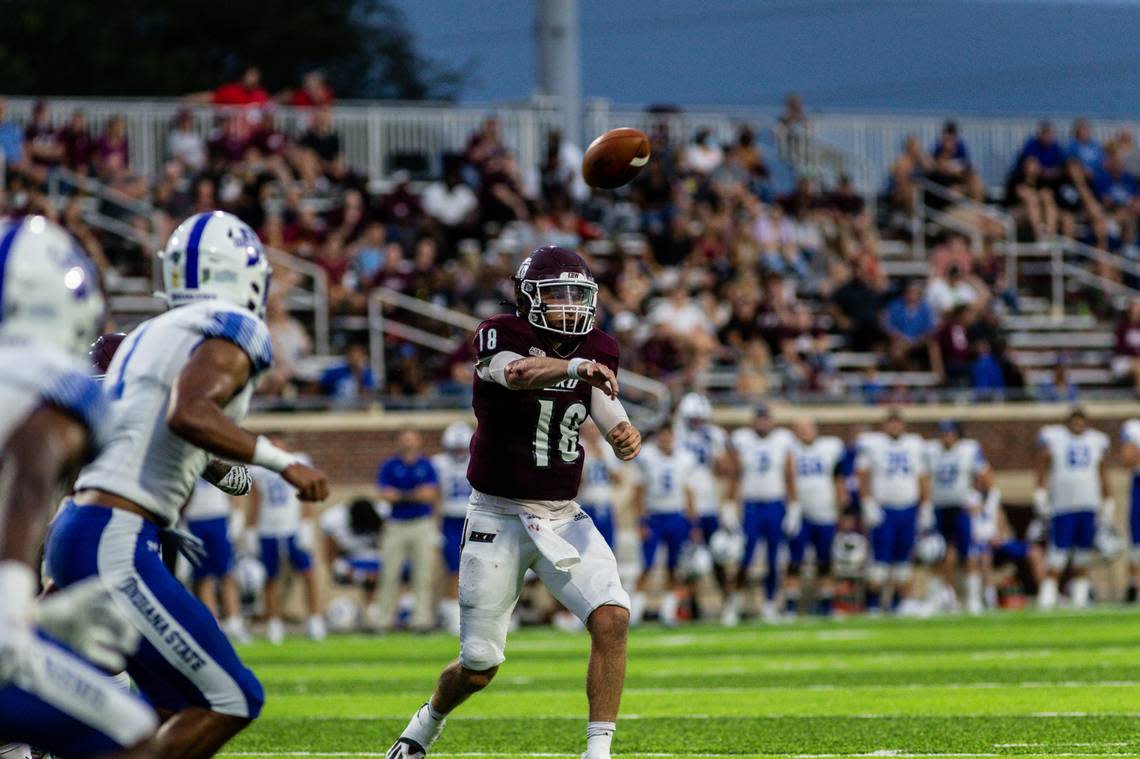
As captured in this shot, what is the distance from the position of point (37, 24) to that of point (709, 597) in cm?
1743

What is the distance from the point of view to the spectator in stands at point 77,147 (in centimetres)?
1928

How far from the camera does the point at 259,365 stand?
476cm

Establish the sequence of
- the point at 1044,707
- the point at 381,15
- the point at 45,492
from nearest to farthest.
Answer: the point at 45,492
the point at 1044,707
the point at 381,15

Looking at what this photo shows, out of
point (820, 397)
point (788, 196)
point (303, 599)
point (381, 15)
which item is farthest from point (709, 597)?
point (381, 15)

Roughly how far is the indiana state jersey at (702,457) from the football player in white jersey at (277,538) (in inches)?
143

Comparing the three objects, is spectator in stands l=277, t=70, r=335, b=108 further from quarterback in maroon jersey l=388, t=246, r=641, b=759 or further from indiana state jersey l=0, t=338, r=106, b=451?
indiana state jersey l=0, t=338, r=106, b=451

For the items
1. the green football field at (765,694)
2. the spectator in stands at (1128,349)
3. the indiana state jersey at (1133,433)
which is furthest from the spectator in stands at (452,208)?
the spectator in stands at (1128,349)

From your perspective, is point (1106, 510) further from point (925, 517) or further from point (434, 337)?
point (434, 337)

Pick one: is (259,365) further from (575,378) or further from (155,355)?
(575,378)

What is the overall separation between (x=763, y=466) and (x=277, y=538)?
4552 mm

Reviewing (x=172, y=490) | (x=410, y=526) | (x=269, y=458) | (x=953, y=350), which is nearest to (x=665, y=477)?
(x=410, y=526)

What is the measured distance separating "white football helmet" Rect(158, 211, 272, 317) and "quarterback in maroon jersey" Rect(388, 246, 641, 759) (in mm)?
1419

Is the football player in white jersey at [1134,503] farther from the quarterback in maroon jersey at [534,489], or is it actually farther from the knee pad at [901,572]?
the quarterback in maroon jersey at [534,489]

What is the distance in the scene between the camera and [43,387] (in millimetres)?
3691
